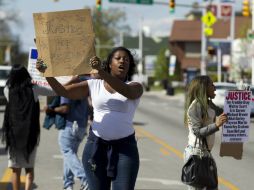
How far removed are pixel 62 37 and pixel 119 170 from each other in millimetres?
1146

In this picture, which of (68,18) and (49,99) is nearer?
(68,18)

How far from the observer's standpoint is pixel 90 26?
577 cm

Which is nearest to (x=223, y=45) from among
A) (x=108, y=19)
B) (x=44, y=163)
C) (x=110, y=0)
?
(x=110, y=0)

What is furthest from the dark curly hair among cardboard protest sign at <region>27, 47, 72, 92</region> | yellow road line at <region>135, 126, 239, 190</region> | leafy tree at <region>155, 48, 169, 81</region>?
leafy tree at <region>155, 48, 169, 81</region>

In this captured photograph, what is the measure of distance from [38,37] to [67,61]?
0.99 ft

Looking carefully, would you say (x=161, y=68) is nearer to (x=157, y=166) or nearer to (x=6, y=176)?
(x=157, y=166)

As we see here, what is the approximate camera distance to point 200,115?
6418 millimetres

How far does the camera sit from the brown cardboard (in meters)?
6.64

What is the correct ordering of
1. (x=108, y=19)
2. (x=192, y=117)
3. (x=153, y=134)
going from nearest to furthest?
(x=192, y=117), (x=153, y=134), (x=108, y=19)

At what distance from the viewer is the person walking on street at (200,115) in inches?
251

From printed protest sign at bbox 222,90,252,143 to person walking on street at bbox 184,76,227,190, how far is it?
0.47 feet

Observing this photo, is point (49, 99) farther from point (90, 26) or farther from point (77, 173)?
point (90, 26)

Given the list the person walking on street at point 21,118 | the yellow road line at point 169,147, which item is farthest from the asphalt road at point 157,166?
the person walking on street at point 21,118

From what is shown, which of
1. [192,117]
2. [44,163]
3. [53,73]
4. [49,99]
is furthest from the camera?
[44,163]
